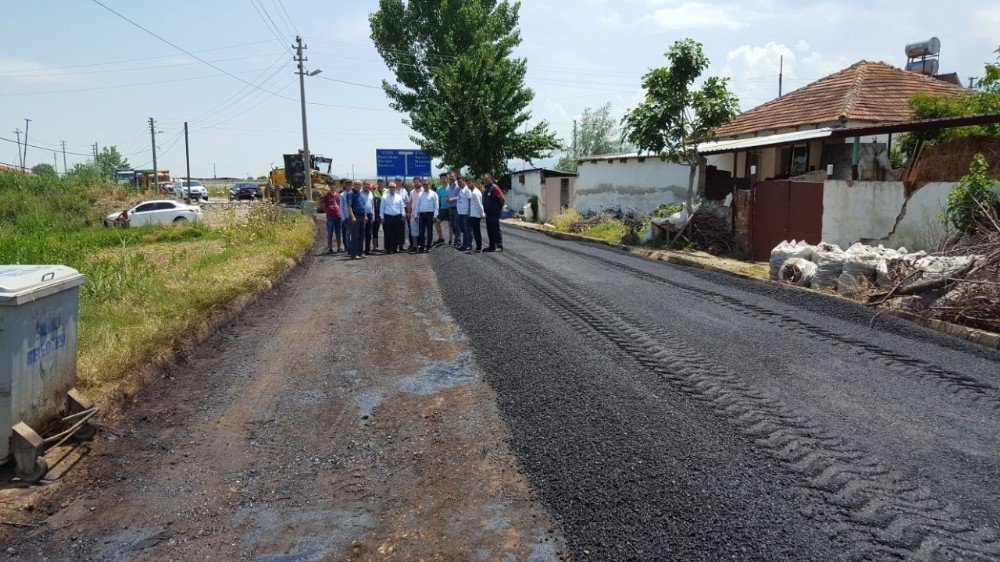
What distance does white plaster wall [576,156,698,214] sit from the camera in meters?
21.0

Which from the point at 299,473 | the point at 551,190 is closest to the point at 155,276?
the point at 299,473

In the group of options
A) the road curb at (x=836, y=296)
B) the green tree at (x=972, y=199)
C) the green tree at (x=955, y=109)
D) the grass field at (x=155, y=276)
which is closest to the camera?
the grass field at (x=155, y=276)

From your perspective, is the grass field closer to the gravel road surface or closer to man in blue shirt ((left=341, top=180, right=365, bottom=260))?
the gravel road surface

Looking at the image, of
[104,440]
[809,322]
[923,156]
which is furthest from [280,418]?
[923,156]

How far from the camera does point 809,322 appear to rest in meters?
7.96

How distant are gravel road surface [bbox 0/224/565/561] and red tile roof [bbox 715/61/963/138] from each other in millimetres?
15383

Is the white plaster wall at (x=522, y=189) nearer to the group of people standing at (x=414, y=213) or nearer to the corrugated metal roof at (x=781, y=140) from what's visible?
the corrugated metal roof at (x=781, y=140)

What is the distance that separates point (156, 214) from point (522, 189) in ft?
54.9

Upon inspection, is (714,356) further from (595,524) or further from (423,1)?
(423,1)

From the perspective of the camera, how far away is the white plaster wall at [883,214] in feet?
37.8

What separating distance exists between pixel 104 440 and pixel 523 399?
9.49 feet

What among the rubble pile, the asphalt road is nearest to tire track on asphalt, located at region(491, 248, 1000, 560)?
the asphalt road

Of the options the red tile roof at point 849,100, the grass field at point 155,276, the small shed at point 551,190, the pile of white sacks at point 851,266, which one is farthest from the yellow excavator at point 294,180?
the pile of white sacks at point 851,266

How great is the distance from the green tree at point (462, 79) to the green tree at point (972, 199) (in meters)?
24.2
